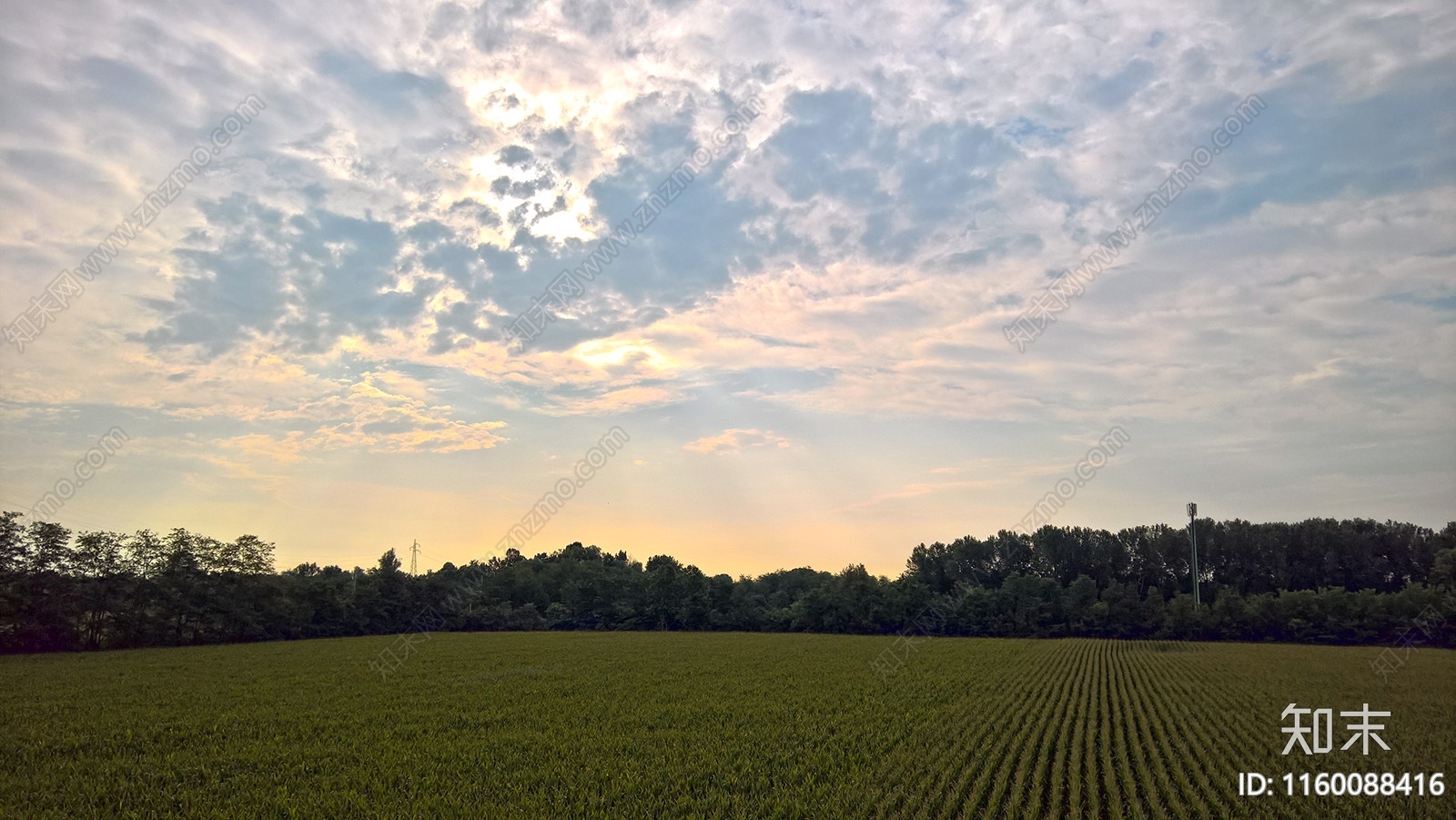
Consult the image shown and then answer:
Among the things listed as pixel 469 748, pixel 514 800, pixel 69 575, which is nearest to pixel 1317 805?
pixel 514 800

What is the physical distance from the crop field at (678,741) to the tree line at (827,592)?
55.0 ft

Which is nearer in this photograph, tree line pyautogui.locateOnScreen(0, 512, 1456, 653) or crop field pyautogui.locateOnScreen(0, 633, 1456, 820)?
crop field pyautogui.locateOnScreen(0, 633, 1456, 820)

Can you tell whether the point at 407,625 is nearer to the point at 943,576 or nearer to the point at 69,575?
the point at 69,575

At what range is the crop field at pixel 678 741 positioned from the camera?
17.0 metres

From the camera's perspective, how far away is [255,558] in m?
75.9

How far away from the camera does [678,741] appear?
2364 cm

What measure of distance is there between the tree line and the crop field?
16774mm

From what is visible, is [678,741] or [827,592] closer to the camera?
[678,741]

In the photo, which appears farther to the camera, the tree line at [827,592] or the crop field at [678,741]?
Result: the tree line at [827,592]

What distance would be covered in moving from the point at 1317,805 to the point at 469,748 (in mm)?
22008

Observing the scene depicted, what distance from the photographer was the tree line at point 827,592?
61656 mm

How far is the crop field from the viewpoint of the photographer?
17.0 meters

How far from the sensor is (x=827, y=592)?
343 feet

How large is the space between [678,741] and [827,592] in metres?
83.8
